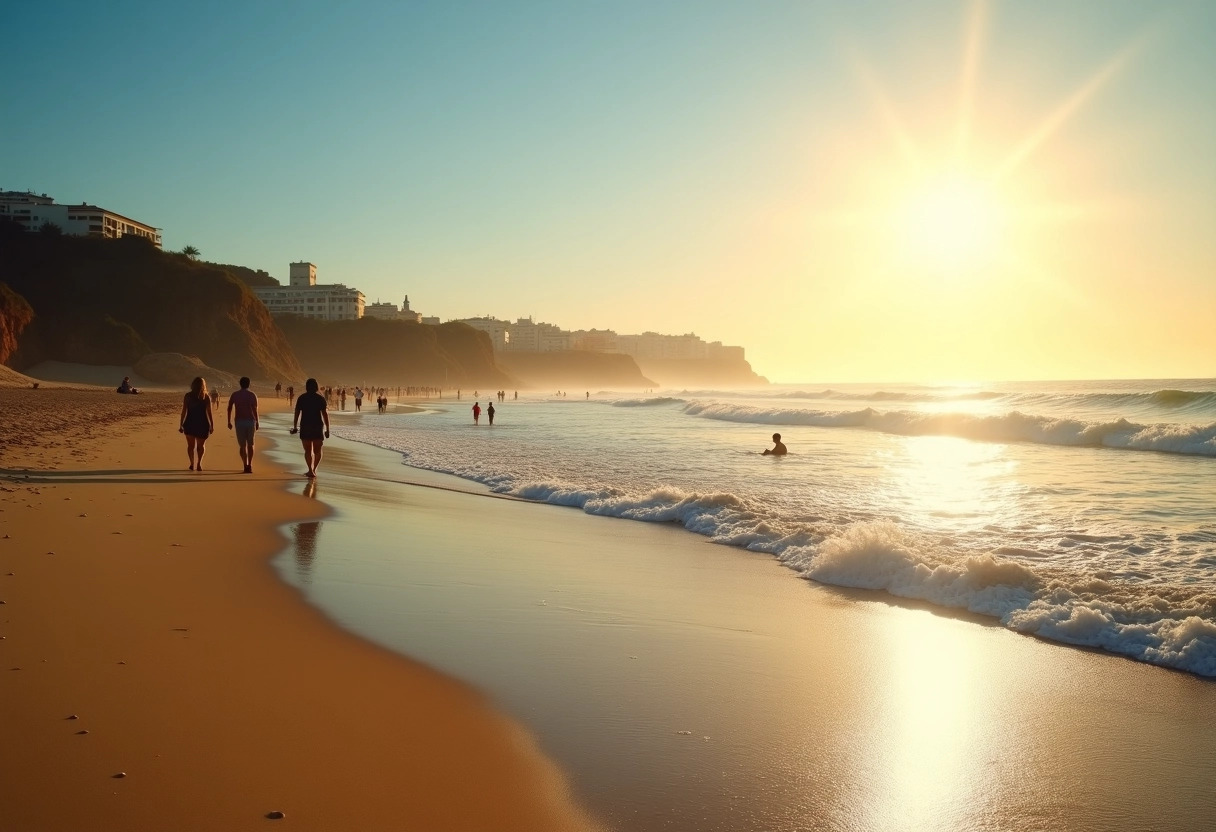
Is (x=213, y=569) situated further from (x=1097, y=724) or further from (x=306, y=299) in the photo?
(x=306, y=299)

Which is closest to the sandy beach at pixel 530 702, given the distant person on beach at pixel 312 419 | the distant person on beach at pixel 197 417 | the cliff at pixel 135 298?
the distant person on beach at pixel 312 419

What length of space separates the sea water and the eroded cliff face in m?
44.2

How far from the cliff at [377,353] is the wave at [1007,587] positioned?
122695 millimetres

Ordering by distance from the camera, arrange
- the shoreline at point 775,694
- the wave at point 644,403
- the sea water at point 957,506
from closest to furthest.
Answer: the shoreline at point 775,694
the sea water at point 957,506
the wave at point 644,403

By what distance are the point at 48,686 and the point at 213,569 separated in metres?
2.89

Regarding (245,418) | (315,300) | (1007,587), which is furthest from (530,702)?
(315,300)

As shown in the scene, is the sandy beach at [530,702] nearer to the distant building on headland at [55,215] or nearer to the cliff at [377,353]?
the distant building on headland at [55,215]

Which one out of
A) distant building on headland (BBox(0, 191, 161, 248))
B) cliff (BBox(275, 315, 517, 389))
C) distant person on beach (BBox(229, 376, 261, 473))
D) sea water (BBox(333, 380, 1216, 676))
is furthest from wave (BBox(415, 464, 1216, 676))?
cliff (BBox(275, 315, 517, 389))

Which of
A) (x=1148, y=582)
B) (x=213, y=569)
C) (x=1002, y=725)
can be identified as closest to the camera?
(x=1002, y=725)

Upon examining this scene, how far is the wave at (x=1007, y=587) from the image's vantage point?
220 inches

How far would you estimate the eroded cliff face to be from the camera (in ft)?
181

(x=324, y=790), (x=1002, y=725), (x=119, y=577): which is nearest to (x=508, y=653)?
(x=324, y=790)

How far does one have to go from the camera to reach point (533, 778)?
3.37m

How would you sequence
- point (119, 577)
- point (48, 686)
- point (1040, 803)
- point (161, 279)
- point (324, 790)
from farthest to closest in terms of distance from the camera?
point (161, 279) → point (119, 577) → point (48, 686) → point (1040, 803) → point (324, 790)
